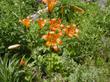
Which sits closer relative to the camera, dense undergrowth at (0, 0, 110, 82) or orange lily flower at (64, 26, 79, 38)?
dense undergrowth at (0, 0, 110, 82)

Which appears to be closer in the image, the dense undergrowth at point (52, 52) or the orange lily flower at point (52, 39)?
the dense undergrowth at point (52, 52)

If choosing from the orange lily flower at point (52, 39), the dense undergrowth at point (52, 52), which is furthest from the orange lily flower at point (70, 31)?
the orange lily flower at point (52, 39)

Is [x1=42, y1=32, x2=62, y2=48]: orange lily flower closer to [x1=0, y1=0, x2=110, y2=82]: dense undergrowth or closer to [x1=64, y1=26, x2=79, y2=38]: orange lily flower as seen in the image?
[x1=0, y1=0, x2=110, y2=82]: dense undergrowth

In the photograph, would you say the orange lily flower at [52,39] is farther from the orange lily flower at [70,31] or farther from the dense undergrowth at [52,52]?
the orange lily flower at [70,31]

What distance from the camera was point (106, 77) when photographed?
5.88m

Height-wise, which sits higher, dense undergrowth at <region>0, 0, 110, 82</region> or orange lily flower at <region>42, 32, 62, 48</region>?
orange lily flower at <region>42, 32, 62, 48</region>

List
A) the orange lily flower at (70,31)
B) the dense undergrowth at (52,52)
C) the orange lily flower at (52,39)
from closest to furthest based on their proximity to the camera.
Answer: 1. the dense undergrowth at (52,52)
2. the orange lily flower at (52,39)
3. the orange lily flower at (70,31)

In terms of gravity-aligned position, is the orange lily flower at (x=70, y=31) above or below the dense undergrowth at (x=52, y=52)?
above

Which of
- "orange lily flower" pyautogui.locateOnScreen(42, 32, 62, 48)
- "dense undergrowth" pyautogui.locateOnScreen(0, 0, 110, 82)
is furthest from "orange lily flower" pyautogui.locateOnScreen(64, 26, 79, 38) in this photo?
"orange lily flower" pyautogui.locateOnScreen(42, 32, 62, 48)

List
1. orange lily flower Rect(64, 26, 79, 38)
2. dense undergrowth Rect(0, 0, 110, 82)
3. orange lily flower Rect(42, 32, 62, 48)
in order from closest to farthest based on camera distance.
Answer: dense undergrowth Rect(0, 0, 110, 82) → orange lily flower Rect(42, 32, 62, 48) → orange lily flower Rect(64, 26, 79, 38)

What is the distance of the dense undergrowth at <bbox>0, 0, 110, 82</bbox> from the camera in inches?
236

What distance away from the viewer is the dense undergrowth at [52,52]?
236 inches

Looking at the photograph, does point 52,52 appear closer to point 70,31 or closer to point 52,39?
point 52,39

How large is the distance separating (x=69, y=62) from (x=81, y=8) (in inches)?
88.0
